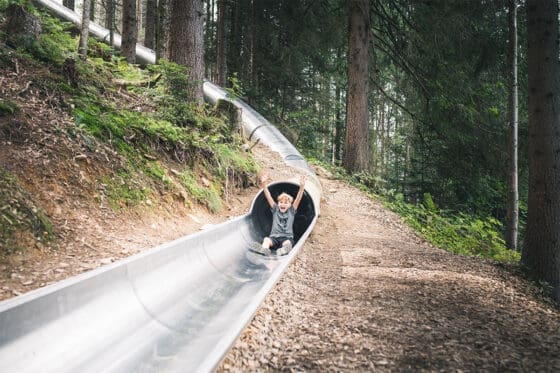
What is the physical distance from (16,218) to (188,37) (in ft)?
18.9

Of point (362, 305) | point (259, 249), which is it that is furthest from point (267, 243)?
point (362, 305)

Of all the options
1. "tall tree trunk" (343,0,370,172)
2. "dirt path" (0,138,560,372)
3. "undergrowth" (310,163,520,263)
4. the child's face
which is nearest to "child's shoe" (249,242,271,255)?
"dirt path" (0,138,560,372)

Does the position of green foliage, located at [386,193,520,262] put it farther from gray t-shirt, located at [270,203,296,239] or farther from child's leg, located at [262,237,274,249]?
child's leg, located at [262,237,274,249]

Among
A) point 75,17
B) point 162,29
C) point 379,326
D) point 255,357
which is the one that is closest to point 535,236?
point 379,326

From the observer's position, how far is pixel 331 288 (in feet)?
13.4

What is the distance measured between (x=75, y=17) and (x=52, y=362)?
21.5m

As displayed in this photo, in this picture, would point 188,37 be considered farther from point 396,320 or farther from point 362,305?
point 396,320

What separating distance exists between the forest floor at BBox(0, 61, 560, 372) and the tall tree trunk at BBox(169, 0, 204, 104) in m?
3.35

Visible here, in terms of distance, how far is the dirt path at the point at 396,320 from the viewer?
241 centimetres

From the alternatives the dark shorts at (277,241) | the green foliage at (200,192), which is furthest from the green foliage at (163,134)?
the dark shorts at (277,241)

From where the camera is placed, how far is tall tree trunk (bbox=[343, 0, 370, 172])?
11.1 metres

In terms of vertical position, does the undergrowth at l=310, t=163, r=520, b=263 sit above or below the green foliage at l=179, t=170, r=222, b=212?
below

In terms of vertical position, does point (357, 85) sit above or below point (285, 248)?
above

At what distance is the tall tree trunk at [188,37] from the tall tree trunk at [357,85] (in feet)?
17.7
